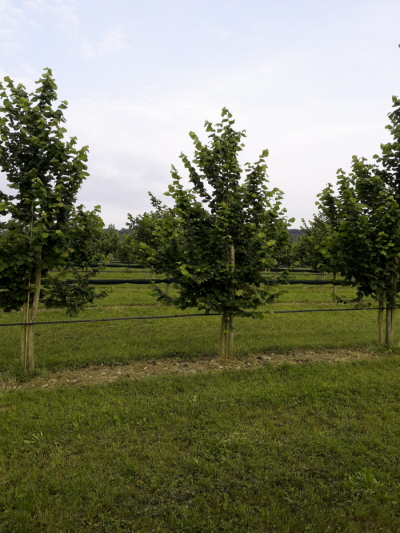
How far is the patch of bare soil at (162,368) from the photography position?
6590mm

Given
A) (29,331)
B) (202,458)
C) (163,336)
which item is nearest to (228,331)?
(163,336)

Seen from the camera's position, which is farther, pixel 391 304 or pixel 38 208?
pixel 391 304

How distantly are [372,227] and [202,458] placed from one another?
691 centimetres

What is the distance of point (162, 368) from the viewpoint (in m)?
7.46

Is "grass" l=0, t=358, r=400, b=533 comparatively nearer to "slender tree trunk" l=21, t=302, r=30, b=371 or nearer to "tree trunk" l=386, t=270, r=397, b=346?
"slender tree trunk" l=21, t=302, r=30, b=371

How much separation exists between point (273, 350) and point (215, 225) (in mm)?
3926

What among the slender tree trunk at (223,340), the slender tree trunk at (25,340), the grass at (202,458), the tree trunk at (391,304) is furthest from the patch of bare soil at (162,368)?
the tree trunk at (391,304)

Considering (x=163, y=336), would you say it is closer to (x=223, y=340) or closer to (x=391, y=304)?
(x=223, y=340)

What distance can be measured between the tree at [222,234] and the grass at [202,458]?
210cm

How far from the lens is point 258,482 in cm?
364

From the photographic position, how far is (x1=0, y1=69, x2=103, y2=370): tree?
641 cm

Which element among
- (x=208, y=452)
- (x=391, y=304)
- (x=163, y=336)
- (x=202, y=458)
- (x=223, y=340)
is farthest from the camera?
(x=163, y=336)

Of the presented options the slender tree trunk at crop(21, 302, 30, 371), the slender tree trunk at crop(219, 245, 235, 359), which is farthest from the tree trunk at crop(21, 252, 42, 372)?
the slender tree trunk at crop(219, 245, 235, 359)

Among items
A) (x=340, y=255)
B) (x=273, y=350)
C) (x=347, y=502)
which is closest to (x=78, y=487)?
(x=347, y=502)
